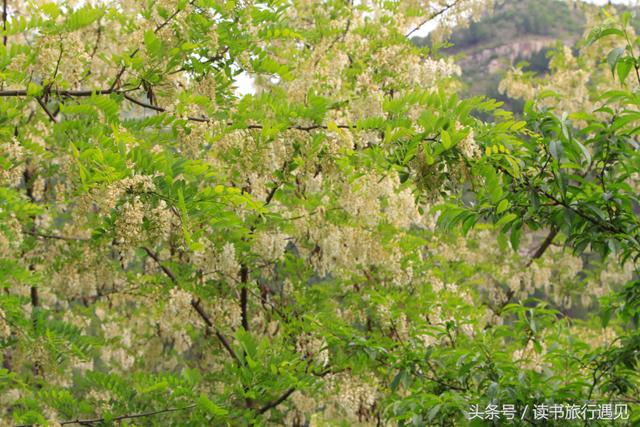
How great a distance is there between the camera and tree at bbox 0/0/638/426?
3.11 metres

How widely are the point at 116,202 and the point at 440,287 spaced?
16.5ft

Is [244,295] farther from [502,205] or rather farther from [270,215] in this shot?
[502,205]

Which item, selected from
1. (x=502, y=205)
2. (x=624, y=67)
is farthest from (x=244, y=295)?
(x=624, y=67)

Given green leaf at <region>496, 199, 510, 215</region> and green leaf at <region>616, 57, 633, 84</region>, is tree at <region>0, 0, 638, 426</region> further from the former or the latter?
green leaf at <region>616, 57, 633, 84</region>

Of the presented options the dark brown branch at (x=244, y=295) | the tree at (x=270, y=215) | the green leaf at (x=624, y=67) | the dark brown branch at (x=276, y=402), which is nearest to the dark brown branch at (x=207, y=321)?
the tree at (x=270, y=215)

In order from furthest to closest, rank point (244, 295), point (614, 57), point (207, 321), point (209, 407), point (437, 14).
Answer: point (437, 14) < point (244, 295) < point (207, 321) < point (209, 407) < point (614, 57)

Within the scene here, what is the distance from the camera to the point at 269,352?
5215mm

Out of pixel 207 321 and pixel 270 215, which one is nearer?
pixel 270 215

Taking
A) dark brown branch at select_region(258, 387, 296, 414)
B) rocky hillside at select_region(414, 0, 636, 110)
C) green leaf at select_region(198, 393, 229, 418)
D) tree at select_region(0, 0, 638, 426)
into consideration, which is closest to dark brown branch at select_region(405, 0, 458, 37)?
tree at select_region(0, 0, 638, 426)

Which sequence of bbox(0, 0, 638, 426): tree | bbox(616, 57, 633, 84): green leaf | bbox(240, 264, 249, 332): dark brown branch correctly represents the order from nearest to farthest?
1. bbox(616, 57, 633, 84): green leaf
2. bbox(0, 0, 638, 426): tree
3. bbox(240, 264, 249, 332): dark brown branch

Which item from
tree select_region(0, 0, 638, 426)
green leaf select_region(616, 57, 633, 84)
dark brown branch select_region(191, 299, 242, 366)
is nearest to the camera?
green leaf select_region(616, 57, 633, 84)

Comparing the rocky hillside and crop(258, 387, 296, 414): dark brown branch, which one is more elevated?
the rocky hillside

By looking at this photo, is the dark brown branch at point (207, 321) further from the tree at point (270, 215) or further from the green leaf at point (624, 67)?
the green leaf at point (624, 67)

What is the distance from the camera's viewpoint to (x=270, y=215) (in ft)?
16.5
